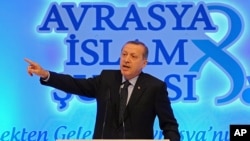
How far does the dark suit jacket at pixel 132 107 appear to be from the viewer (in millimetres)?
2844

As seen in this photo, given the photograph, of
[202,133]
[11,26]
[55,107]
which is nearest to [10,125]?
[55,107]

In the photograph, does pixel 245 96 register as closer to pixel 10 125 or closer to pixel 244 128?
pixel 10 125

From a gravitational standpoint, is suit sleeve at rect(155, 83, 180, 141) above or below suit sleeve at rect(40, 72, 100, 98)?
below

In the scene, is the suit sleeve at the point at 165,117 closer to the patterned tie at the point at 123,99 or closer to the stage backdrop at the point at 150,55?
the patterned tie at the point at 123,99

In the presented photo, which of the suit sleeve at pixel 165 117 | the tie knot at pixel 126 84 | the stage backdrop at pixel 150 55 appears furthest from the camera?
the stage backdrop at pixel 150 55

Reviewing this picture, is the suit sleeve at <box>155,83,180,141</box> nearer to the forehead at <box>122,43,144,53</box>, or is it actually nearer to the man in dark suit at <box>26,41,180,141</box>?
the man in dark suit at <box>26,41,180,141</box>

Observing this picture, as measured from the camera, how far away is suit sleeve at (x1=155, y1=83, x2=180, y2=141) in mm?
2693

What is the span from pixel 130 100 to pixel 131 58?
23 centimetres

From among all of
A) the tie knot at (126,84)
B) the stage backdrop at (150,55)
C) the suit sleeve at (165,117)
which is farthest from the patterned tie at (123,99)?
the stage backdrop at (150,55)

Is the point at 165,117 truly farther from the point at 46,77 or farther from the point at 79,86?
the point at 46,77

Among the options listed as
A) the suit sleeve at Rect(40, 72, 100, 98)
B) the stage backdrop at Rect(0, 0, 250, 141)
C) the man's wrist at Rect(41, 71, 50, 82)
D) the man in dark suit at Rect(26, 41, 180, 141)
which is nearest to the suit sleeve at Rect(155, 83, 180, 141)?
the man in dark suit at Rect(26, 41, 180, 141)

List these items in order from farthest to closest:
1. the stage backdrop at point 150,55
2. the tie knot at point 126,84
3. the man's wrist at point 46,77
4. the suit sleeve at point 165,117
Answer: the stage backdrop at point 150,55, the tie knot at point 126,84, the man's wrist at point 46,77, the suit sleeve at point 165,117

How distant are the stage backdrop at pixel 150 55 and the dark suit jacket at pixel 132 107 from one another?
1.65 metres

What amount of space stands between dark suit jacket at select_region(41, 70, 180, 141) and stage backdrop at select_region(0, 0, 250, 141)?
5.41 ft
